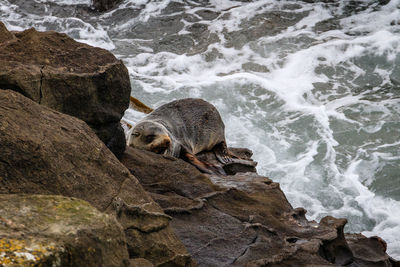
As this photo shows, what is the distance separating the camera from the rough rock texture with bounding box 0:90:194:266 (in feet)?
6.91

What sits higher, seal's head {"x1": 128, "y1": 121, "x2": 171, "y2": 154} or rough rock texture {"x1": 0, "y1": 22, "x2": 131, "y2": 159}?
rough rock texture {"x1": 0, "y1": 22, "x2": 131, "y2": 159}

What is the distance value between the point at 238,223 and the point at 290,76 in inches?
354

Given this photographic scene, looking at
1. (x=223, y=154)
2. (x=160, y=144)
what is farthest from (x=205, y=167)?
(x=223, y=154)

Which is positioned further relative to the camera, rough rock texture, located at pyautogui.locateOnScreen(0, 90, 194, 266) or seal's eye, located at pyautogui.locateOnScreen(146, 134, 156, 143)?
seal's eye, located at pyautogui.locateOnScreen(146, 134, 156, 143)

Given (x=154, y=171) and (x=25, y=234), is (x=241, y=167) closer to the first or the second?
(x=154, y=171)

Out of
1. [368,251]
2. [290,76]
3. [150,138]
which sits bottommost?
[290,76]

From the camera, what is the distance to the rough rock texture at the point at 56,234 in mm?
1375

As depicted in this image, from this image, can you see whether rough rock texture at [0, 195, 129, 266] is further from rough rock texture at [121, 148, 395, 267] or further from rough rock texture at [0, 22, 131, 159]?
rough rock texture at [0, 22, 131, 159]

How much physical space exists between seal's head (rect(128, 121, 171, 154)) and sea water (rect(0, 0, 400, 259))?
2.37 meters

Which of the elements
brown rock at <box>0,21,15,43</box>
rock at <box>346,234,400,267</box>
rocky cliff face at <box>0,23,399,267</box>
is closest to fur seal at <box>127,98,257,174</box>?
rocky cliff face at <box>0,23,399,267</box>

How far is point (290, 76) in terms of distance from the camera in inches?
477

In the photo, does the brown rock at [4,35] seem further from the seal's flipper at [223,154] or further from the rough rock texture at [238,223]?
the seal's flipper at [223,154]

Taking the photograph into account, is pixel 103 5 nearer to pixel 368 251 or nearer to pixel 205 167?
pixel 205 167

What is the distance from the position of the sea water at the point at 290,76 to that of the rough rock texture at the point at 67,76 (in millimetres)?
3759
